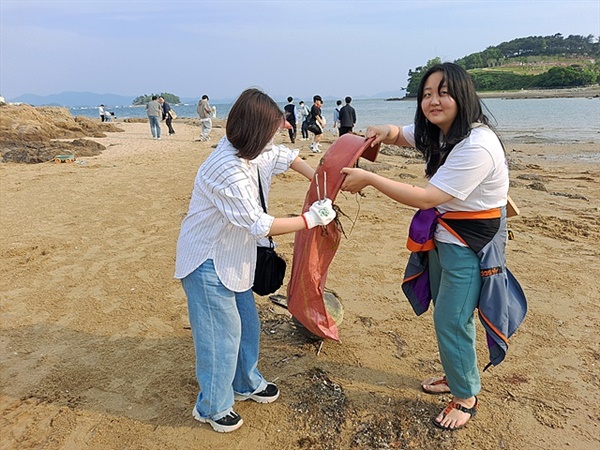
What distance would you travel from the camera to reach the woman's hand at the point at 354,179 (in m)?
2.36

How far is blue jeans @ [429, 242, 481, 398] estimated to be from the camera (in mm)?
2344

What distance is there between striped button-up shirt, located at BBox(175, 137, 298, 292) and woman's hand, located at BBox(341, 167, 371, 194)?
1.43 feet

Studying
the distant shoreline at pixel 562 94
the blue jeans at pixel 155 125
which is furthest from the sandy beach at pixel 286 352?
the distant shoreline at pixel 562 94

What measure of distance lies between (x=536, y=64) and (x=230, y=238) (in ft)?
383

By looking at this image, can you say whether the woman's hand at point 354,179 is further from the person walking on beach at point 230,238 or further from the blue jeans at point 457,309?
the blue jeans at point 457,309

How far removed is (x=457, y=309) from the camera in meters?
2.39

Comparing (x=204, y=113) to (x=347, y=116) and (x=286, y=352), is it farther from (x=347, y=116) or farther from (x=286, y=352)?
(x=286, y=352)

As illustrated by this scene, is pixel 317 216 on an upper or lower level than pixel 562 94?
lower

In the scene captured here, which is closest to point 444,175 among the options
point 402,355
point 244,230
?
point 244,230

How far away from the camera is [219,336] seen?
2396 millimetres

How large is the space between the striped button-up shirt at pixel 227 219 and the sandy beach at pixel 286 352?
3.27ft

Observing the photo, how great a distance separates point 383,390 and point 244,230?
145 centimetres

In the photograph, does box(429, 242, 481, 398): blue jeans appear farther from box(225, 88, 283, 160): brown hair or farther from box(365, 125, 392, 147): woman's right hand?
box(225, 88, 283, 160): brown hair

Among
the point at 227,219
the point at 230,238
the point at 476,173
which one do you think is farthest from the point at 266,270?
the point at 476,173
